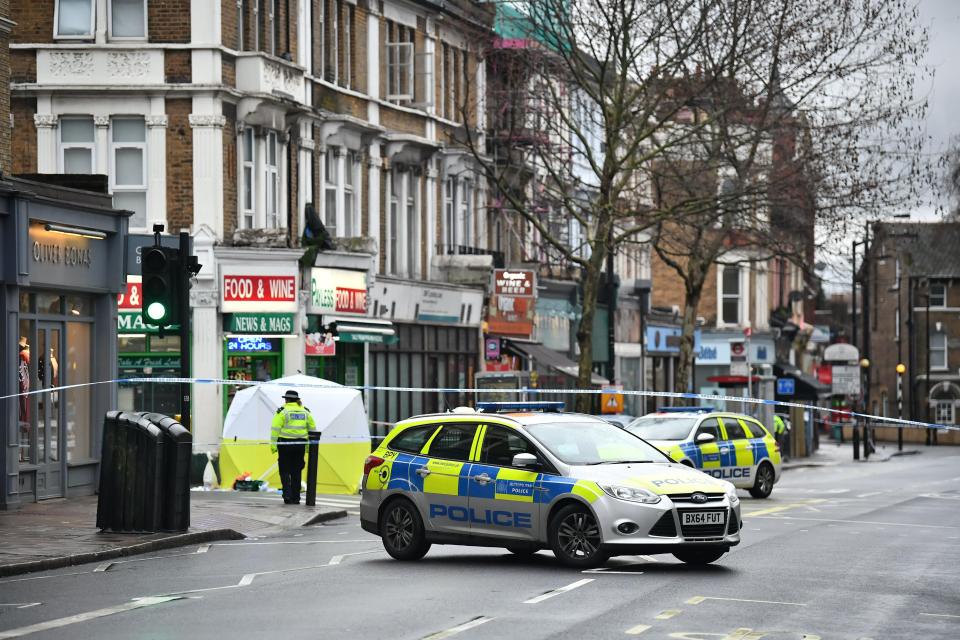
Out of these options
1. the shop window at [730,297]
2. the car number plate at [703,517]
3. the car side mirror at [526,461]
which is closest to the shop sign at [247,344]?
the car side mirror at [526,461]

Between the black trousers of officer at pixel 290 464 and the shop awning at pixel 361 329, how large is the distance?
36.2 ft

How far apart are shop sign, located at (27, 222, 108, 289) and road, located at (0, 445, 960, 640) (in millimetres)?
6081

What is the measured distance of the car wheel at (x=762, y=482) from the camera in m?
30.7

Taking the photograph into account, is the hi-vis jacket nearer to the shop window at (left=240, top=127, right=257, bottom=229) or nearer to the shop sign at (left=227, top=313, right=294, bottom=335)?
the shop sign at (left=227, top=313, right=294, bottom=335)

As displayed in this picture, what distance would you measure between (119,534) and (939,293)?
8476cm

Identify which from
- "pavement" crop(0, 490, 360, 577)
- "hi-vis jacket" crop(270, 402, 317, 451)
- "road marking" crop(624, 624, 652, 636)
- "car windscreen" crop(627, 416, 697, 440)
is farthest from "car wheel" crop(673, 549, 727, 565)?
"car windscreen" crop(627, 416, 697, 440)

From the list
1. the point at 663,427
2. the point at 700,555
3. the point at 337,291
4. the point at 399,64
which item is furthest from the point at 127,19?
the point at 700,555

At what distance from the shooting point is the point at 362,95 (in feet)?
130

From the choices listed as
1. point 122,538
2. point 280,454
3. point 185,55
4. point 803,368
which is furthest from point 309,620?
point 803,368

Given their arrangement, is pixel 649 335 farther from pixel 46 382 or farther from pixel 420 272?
pixel 46 382

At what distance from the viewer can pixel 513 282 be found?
147 ft

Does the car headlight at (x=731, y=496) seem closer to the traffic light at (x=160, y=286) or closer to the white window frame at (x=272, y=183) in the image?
the traffic light at (x=160, y=286)

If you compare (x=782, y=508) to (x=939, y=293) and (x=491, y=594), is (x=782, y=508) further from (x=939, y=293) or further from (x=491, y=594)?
(x=939, y=293)

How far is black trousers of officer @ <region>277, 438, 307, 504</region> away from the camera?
84.0 feet
